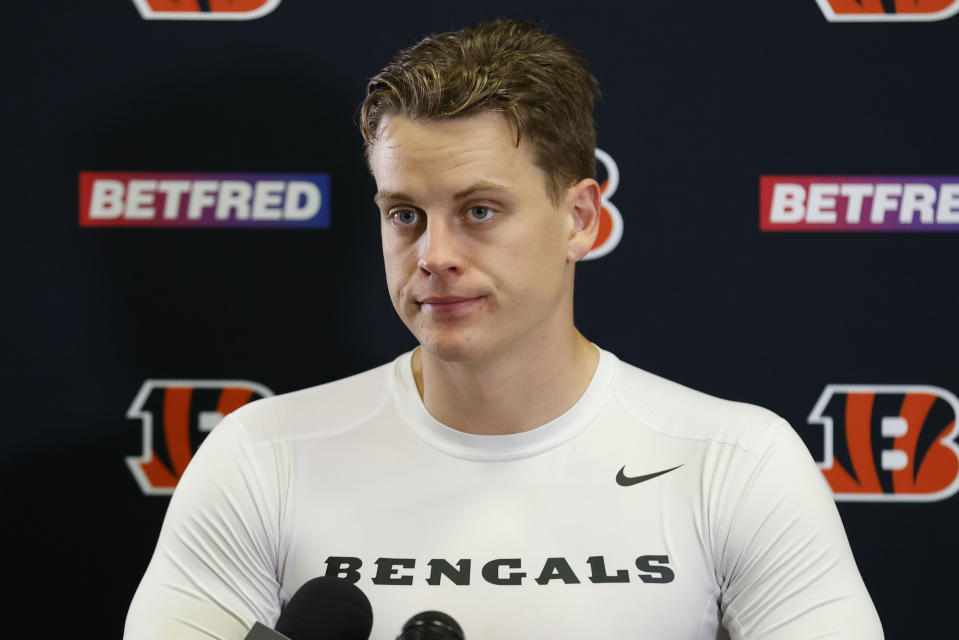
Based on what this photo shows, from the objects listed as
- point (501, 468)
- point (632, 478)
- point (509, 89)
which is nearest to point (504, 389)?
point (501, 468)

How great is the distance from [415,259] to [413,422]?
10.4 inches

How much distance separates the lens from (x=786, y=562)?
1.29 metres

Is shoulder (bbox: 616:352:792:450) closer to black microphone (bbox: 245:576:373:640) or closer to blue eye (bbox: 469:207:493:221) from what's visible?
blue eye (bbox: 469:207:493:221)

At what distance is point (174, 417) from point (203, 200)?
0.40m

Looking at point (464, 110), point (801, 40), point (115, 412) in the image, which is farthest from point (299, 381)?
point (801, 40)

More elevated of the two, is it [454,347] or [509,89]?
[509,89]

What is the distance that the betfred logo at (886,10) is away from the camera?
1678mm

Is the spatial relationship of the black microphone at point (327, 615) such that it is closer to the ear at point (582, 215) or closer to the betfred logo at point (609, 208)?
the ear at point (582, 215)

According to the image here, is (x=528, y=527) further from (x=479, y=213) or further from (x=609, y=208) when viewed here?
(x=609, y=208)

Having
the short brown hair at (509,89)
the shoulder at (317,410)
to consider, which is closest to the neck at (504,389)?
the shoulder at (317,410)

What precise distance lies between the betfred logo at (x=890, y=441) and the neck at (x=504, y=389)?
572mm

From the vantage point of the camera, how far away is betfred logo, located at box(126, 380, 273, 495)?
1.80 meters

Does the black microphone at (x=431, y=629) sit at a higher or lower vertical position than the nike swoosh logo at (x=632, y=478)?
lower

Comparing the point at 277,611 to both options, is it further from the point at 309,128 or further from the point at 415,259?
the point at 309,128
